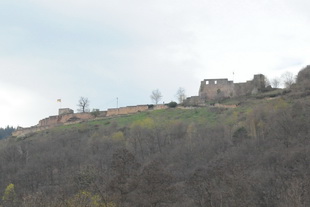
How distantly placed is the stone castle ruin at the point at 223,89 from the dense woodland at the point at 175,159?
404cm

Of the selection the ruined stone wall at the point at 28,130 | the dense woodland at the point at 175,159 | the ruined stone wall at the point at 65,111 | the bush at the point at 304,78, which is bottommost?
the dense woodland at the point at 175,159

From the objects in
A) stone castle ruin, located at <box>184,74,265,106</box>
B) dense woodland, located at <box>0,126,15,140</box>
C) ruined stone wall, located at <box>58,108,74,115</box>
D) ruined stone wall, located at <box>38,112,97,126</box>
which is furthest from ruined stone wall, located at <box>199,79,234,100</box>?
dense woodland, located at <box>0,126,15,140</box>

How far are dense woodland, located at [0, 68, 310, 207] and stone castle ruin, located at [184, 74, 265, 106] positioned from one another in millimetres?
4039

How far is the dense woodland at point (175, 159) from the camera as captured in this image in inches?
899

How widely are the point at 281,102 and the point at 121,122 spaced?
975 inches

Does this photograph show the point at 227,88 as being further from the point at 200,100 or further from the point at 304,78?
the point at 304,78

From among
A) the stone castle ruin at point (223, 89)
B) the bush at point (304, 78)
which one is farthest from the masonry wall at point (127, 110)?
the bush at point (304, 78)

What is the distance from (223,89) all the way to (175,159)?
81.9 feet

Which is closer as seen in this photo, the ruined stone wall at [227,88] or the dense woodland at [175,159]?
the dense woodland at [175,159]

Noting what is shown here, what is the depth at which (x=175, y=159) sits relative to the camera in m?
44.9

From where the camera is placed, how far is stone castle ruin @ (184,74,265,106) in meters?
64.3

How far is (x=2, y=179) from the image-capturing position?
49781mm

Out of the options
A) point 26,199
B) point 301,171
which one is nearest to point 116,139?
point 301,171

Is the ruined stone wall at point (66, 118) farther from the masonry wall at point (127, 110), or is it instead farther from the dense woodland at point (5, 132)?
the dense woodland at point (5, 132)
